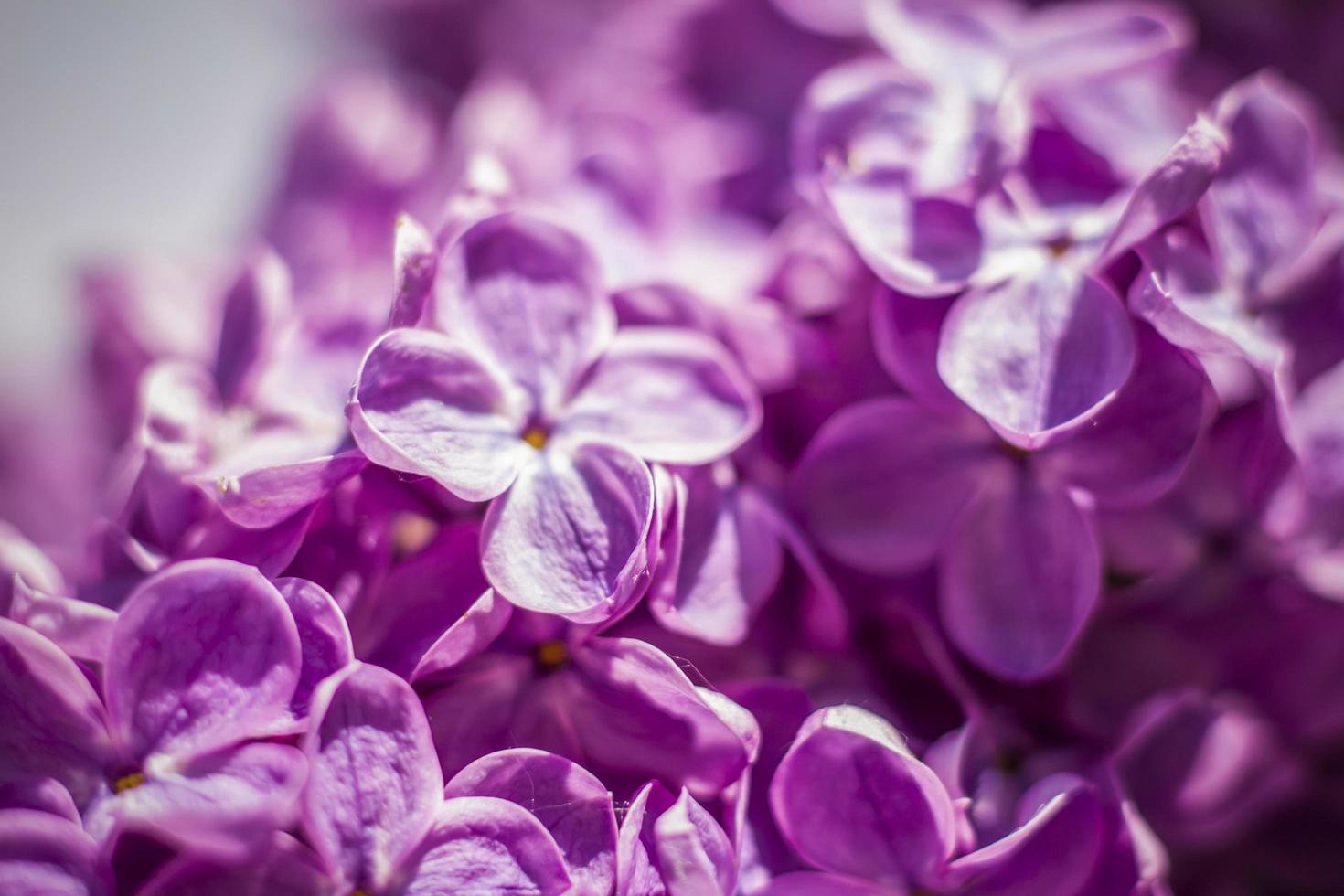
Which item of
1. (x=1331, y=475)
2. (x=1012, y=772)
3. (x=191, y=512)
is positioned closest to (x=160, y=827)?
(x=191, y=512)

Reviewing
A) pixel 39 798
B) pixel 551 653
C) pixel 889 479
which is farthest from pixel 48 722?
pixel 889 479

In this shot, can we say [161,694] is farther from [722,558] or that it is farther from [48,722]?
[722,558]

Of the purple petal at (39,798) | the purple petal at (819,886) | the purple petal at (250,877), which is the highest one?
the purple petal at (39,798)

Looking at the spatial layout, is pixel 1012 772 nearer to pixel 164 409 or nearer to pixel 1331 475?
pixel 1331 475

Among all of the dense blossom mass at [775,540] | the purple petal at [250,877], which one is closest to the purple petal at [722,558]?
the dense blossom mass at [775,540]

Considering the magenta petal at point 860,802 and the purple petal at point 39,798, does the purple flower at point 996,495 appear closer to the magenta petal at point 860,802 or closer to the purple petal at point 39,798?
the magenta petal at point 860,802

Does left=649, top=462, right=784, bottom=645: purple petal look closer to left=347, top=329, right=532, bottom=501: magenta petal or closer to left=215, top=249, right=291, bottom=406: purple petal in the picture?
left=347, top=329, right=532, bottom=501: magenta petal
